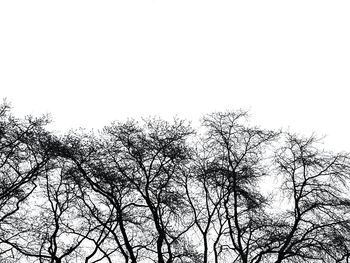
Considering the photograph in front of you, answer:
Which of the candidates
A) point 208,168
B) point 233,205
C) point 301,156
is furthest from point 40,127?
point 301,156

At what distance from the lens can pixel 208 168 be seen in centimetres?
2072

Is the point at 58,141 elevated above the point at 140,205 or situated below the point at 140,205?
above

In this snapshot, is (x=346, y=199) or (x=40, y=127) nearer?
(x=346, y=199)

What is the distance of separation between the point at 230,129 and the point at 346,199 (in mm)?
5931

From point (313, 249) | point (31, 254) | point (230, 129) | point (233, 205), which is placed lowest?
point (313, 249)

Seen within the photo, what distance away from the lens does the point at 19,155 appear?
66.6 feet

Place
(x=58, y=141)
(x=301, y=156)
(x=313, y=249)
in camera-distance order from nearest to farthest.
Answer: (x=313, y=249)
(x=301, y=156)
(x=58, y=141)

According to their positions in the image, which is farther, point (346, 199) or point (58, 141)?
point (58, 141)

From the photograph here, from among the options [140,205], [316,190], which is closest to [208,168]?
[140,205]

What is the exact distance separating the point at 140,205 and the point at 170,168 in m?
2.16

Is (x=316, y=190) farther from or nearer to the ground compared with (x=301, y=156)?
nearer to the ground

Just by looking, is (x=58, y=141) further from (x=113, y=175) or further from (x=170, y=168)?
(x=170, y=168)

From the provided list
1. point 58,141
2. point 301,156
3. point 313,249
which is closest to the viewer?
point 313,249

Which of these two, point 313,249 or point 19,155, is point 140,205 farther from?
point 313,249
